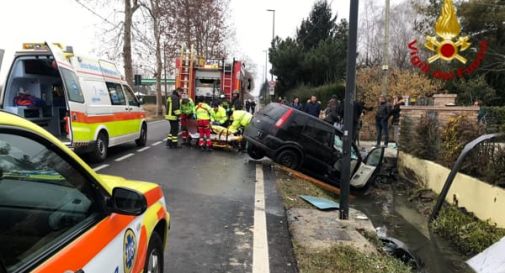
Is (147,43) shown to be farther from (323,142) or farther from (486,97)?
(323,142)

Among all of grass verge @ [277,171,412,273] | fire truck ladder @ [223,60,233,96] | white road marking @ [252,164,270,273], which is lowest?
white road marking @ [252,164,270,273]

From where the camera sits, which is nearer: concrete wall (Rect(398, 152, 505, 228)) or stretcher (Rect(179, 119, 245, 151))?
concrete wall (Rect(398, 152, 505, 228))

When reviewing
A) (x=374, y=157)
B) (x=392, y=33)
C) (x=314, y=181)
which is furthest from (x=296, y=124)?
(x=392, y=33)

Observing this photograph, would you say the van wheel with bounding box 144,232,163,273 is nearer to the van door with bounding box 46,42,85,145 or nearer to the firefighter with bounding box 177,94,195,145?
the van door with bounding box 46,42,85,145

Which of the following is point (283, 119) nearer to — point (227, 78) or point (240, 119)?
point (240, 119)

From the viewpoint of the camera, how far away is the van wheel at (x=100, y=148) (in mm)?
10602

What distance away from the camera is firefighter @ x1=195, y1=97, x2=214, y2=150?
A: 44.7 ft

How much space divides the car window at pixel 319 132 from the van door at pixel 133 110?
15.6 ft

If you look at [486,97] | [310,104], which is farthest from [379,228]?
[486,97]

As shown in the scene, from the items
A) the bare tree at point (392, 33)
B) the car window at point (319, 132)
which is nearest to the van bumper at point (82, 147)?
the car window at point (319, 132)

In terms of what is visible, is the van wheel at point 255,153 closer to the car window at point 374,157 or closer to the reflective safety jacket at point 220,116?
the reflective safety jacket at point 220,116

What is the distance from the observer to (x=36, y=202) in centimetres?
241

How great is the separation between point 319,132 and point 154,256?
332 inches

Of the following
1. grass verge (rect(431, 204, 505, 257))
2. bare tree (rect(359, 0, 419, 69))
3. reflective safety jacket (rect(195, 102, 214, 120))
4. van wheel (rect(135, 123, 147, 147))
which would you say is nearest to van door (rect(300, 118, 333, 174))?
reflective safety jacket (rect(195, 102, 214, 120))
